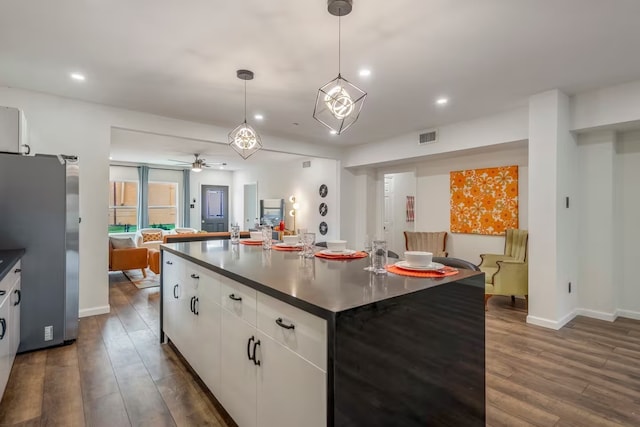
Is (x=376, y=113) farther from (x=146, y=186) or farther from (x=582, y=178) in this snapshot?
(x=146, y=186)

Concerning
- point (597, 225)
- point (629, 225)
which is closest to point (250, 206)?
point (597, 225)

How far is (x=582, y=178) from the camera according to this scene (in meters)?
3.92

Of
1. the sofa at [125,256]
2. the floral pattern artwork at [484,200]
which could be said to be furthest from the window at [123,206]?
the floral pattern artwork at [484,200]

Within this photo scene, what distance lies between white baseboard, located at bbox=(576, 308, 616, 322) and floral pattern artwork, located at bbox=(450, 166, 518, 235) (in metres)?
1.30

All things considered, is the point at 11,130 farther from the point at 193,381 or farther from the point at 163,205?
the point at 163,205

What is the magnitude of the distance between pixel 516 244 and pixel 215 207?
8.65 m

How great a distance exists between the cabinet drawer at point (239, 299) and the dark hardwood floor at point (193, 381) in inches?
29.0

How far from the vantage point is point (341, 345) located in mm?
1073

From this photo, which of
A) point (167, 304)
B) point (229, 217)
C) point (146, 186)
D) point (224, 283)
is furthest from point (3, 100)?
point (229, 217)

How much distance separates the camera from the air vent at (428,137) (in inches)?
200

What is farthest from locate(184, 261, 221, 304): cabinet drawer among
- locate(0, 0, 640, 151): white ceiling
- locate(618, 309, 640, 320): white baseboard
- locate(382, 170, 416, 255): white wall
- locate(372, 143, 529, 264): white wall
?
locate(382, 170, 416, 255): white wall

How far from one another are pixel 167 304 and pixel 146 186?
7.32 meters

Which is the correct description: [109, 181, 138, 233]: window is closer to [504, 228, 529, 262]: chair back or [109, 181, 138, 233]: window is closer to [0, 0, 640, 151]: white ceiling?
[0, 0, 640, 151]: white ceiling

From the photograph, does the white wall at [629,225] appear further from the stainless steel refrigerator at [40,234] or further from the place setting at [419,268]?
the stainless steel refrigerator at [40,234]
